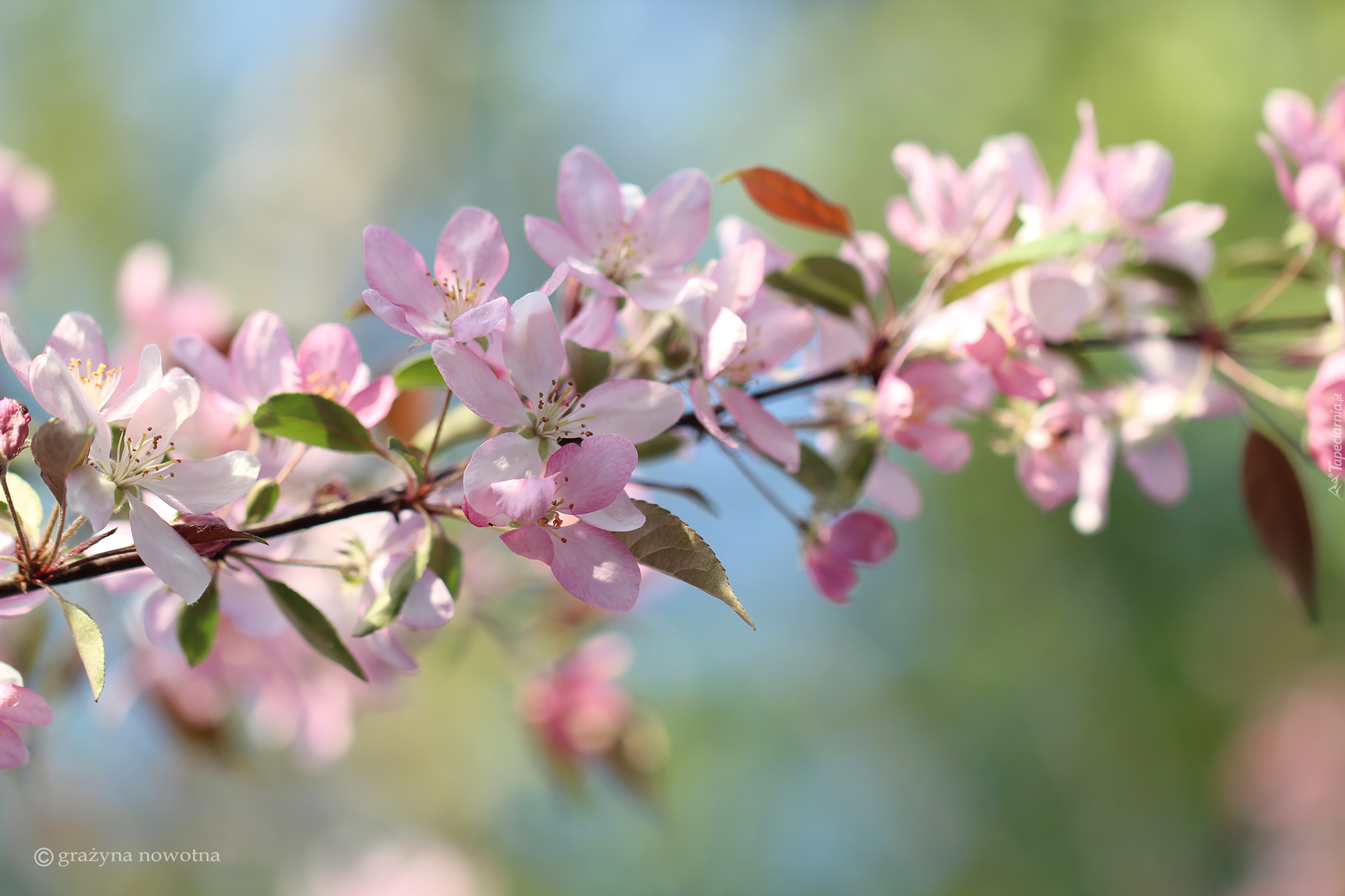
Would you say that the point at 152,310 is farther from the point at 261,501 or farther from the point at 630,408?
the point at 630,408

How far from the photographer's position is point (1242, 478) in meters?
0.85

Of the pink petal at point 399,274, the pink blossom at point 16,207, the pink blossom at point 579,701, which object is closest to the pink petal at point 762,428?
the pink petal at point 399,274

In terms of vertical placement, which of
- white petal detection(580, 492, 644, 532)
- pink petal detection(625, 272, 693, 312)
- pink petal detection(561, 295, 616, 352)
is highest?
pink petal detection(625, 272, 693, 312)

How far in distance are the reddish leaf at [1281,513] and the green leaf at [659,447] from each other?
0.55 m

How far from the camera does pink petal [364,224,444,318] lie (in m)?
0.56

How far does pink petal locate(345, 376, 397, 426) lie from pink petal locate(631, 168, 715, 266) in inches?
8.4

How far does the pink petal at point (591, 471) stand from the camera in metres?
0.51

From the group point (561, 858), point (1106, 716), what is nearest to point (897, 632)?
point (1106, 716)

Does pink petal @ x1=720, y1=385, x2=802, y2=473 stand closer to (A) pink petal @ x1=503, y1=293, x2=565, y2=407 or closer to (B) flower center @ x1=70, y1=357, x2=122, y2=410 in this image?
(A) pink petal @ x1=503, y1=293, x2=565, y2=407

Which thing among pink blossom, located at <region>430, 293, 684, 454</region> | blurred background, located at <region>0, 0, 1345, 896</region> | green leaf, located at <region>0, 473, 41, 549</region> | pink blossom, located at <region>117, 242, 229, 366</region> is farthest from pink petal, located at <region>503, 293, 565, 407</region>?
blurred background, located at <region>0, 0, 1345, 896</region>

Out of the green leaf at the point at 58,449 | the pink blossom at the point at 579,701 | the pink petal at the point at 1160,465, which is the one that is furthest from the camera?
the pink blossom at the point at 579,701

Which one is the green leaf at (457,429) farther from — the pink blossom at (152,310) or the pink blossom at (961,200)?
the pink blossom at (152,310)

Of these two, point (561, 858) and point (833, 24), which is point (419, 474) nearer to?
point (561, 858)

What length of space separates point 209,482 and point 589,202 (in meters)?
0.33
